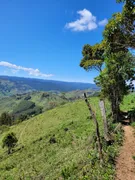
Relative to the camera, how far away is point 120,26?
727 inches

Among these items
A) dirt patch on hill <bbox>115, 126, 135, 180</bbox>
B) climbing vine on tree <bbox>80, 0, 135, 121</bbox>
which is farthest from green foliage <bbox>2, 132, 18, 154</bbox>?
dirt patch on hill <bbox>115, 126, 135, 180</bbox>

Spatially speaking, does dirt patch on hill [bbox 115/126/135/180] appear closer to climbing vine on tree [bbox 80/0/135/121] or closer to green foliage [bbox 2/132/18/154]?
climbing vine on tree [bbox 80/0/135/121]

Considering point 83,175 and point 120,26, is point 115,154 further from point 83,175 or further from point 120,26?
point 120,26

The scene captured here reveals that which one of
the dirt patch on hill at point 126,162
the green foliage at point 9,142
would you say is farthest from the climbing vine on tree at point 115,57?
the green foliage at point 9,142

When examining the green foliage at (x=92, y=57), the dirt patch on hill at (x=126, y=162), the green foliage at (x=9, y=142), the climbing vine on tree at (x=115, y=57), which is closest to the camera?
the dirt patch on hill at (x=126, y=162)

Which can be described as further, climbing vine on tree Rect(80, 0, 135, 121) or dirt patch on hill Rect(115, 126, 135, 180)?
climbing vine on tree Rect(80, 0, 135, 121)

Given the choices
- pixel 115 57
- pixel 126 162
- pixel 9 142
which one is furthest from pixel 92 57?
pixel 9 142

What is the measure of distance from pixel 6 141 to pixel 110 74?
41743 millimetres

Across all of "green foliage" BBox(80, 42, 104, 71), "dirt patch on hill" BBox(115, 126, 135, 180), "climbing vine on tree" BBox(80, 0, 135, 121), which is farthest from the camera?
"green foliage" BBox(80, 42, 104, 71)

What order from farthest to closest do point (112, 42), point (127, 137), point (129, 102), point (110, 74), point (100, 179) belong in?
point (129, 102)
point (110, 74)
point (127, 137)
point (112, 42)
point (100, 179)

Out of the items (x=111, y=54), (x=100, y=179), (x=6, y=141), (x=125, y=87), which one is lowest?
(x=6, y=141)

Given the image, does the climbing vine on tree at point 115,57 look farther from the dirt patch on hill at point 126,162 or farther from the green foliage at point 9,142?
the green foliage at point 9,142

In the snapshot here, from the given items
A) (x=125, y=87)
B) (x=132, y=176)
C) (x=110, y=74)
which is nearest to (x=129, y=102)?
(x=125, y=87)

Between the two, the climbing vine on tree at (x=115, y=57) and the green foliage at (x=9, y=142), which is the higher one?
the climbing vine on tree at (x=115, y=57)
